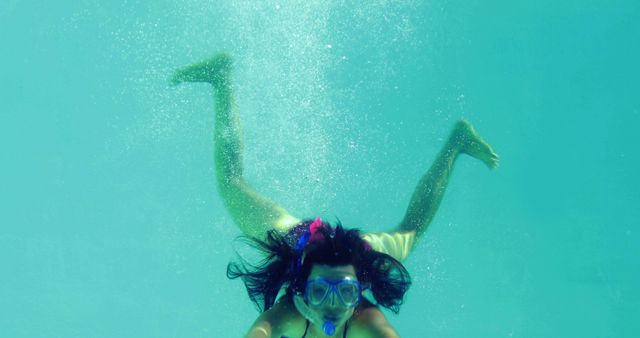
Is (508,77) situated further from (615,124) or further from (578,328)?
(578,328)

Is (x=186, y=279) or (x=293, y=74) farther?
(x=186, y=279)

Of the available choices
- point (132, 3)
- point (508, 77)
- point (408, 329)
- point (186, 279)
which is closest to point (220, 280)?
point (186, 279)

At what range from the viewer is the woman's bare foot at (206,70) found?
662 centimetres

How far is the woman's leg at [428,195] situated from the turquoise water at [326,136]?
17.4 feet

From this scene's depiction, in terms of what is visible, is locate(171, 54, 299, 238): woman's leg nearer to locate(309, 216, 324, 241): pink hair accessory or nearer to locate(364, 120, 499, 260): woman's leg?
locate(364, 120, 499, 260): woman's leg

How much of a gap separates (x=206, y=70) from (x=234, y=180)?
4.55 ft

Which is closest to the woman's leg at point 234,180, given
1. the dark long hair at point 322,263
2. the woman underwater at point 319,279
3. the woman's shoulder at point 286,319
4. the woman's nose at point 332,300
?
the woman underwater at point 319,279

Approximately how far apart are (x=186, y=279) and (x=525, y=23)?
12147 mm

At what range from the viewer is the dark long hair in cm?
388

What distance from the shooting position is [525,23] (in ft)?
41.0

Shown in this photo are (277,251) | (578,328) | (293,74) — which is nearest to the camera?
(277,251)

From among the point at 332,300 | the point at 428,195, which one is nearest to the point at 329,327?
the point at 332,300

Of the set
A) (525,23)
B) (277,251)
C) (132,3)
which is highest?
(525,23)

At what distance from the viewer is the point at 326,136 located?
12539 millimetres
